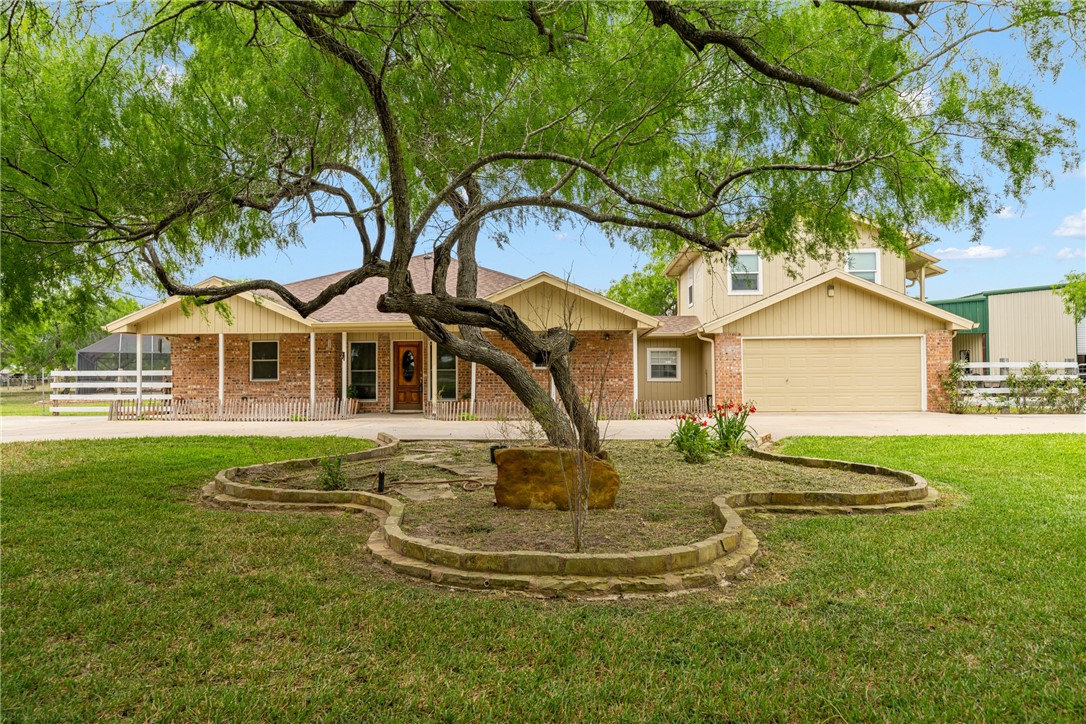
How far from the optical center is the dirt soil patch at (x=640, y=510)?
16.5 ft

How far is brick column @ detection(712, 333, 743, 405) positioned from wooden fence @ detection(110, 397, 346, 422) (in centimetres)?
1083

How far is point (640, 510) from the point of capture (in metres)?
6.18

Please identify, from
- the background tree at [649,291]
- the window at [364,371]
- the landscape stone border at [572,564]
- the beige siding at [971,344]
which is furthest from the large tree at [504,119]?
the background tree at [649,291]

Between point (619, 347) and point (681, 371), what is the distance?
3.53 m

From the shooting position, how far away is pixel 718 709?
265 cm

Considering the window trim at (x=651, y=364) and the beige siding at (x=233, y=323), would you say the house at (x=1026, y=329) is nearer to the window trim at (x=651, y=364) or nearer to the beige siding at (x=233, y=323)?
the window trim at (x=651, y=364)

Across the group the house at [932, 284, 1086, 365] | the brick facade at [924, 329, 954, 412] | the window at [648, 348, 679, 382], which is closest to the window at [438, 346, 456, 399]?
the window at [648, 348, 679, 382]

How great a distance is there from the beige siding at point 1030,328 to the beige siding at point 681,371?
15.9 meters

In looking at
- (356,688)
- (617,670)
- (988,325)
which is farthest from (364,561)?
(988,325)

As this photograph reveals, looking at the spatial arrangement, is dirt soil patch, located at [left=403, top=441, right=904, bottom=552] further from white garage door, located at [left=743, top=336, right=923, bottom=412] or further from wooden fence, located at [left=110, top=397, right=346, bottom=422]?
white garage door, located at [left=743, top=336, right=923, bottom=412]

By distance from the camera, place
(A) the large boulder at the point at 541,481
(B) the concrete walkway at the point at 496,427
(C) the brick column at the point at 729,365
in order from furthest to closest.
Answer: (C) the brick column at the point at 729,365, (B) the concrete walkway at the point at 496,427, (A) the large boulder at the point at 541,481

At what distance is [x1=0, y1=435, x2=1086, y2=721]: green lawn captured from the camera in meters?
2.71

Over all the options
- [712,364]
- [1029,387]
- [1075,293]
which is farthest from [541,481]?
[1075,293]

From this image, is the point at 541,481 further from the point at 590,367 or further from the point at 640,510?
the point at 590,367
